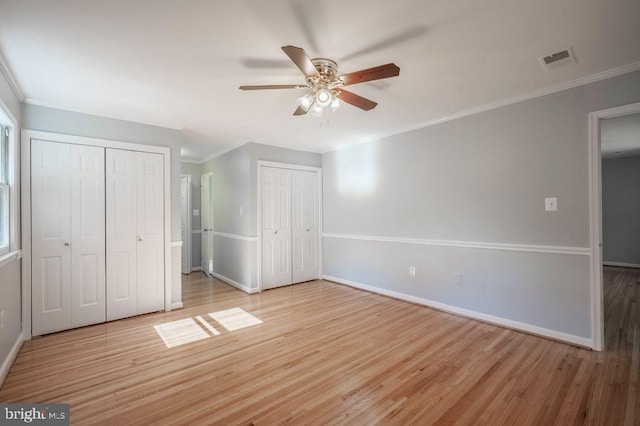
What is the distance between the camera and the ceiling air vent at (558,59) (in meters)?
2.19

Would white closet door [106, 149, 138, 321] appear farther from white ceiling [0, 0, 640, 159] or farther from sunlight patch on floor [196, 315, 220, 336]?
sunlight patch on floor [196, 315, 220, 336]

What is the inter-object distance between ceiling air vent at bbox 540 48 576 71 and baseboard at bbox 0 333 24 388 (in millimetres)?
4838

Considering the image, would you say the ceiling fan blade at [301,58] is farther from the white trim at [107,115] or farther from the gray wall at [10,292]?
the white trim at [107,115]

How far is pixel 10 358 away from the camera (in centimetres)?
235

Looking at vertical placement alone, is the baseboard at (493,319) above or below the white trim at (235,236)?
below

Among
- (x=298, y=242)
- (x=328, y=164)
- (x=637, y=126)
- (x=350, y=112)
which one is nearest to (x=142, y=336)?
(x=298, y=242)

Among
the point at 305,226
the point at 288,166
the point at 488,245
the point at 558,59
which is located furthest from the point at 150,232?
the point at 558,59

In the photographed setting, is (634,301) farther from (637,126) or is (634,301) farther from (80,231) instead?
(80,231)

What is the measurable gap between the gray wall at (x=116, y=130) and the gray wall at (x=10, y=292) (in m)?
0.17

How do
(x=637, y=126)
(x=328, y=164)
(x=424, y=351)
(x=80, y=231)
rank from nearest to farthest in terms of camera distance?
(x=424, y=351) → (x=80, y=231) → (x=637, y=126) → (x=328, y=164)

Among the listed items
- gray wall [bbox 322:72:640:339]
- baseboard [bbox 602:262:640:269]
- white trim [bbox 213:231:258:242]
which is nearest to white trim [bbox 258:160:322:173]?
gray wall [bbox 322:72:640:339]

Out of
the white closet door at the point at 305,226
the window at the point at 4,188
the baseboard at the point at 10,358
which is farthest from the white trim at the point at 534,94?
the baseboard at the point at 10,358

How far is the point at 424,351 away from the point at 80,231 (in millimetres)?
3829

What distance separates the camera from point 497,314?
3.17m
